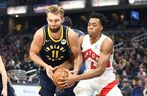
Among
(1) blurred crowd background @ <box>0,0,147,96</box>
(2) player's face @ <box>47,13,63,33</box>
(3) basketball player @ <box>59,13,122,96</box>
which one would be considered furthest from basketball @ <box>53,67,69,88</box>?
(1) blurred crowd background @ <box>0,0,147,96</box>

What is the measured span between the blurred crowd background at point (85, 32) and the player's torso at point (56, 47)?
6882 millimetres

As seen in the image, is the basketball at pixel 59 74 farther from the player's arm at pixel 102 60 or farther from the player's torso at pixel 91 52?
the player's torso at pixel 91 52

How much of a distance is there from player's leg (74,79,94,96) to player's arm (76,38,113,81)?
0.49 meters

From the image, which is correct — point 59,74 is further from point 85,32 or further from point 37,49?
point 85,32

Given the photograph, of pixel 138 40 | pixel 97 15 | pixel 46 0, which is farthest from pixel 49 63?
pixel 46 0

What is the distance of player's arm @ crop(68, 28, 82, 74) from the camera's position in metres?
6.37

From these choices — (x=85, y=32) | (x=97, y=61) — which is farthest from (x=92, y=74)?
(x=85, y=32)

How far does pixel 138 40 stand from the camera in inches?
879

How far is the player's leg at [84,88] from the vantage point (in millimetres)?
6789

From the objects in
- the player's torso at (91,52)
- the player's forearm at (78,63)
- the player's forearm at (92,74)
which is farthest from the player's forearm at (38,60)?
the player's torso at (91,52)

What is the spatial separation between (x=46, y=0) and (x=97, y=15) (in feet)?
77.7

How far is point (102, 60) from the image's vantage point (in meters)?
6.37

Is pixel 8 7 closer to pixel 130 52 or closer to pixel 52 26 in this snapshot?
pixel 130 52

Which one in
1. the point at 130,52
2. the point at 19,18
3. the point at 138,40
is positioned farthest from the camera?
the point at 19,18
